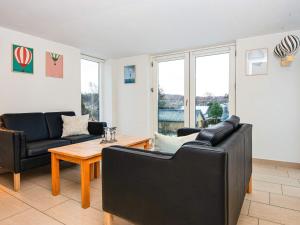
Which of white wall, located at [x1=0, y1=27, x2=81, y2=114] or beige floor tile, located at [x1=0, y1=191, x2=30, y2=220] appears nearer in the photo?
beige floor tile, located at [x1=0, y1=191, x2=30, y2=220]

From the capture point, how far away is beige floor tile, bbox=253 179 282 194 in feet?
7.57

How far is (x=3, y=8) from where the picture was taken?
238cm

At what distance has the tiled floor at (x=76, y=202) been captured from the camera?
1706mm

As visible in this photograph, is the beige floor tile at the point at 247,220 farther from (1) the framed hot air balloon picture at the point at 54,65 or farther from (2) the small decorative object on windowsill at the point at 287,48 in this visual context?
(1) the framed hot air balloon picture at the point at 54,65

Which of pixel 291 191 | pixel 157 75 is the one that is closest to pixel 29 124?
pixel 157 75

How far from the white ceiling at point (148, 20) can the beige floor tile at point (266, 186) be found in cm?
218

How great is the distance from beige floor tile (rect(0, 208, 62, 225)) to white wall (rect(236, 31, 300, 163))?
3196 millimetres

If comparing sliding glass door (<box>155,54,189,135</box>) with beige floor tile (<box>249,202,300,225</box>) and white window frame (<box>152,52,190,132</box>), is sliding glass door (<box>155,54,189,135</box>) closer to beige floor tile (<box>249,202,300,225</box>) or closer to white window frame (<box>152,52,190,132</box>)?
white window frame (<box>152,52,190,132</box>)

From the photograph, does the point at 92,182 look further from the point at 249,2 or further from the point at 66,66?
the point at 249,2

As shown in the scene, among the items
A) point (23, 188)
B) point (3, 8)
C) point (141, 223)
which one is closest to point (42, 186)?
point (23, 188)

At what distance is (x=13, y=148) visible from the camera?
2273 mm

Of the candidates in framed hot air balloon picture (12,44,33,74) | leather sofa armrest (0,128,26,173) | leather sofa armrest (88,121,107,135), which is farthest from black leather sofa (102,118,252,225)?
Answer: framed hot air balloon picture (12,44,33,74)

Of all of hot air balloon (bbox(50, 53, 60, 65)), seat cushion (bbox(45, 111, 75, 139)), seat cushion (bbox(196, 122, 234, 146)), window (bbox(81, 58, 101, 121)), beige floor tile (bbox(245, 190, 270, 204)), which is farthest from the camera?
window (bbox(81, 58, 101, 121))

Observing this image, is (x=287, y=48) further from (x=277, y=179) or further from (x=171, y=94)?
(x=171, y=94)
